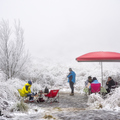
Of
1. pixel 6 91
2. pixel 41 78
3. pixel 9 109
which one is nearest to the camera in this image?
pixel 9 109

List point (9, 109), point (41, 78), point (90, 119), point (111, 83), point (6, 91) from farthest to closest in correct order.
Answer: point (41, 78) → point (111, 83) → point (6, 91) → point (9, 109) → point (90, 119)

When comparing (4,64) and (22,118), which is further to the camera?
(4,64)

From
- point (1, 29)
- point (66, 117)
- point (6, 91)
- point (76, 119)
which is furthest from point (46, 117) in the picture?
point (1, 29)

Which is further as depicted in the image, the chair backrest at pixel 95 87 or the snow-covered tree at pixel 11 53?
the snow-covered tree at pixel 11 53

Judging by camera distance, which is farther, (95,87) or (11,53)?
(11,53)

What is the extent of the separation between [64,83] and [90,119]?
10.7 meters

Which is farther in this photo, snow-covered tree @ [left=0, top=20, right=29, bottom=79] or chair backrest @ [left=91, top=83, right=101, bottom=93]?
snow-covered tree @ [left=0, top=20, right=29, bottom=79]

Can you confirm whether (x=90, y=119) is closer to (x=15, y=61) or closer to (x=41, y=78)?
(x=15, y=61)

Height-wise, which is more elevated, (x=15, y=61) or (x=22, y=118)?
(x=15, y=61)

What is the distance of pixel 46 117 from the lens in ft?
14.3

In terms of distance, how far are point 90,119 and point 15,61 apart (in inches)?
344

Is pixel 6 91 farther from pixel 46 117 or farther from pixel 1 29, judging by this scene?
pixel 1 29

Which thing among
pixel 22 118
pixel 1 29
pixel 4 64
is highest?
pixel 1 29

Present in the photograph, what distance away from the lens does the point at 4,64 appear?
11609 millimetres
